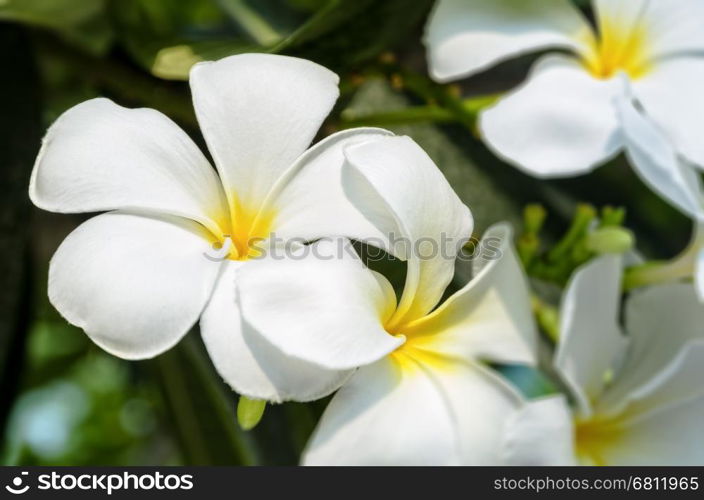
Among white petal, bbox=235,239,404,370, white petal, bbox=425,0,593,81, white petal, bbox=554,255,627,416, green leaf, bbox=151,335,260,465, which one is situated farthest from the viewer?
green leaf, bbox=151,335,260,465

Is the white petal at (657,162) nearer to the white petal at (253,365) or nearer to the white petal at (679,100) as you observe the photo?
the white petal at (679,100)

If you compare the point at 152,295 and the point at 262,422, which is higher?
the point at 152,295

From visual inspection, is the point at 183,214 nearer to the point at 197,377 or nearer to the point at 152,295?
the point at 152,295

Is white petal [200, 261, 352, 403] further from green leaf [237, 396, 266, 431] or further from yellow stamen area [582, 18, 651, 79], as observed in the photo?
yellow stamen area [582, 18, 651, 79]

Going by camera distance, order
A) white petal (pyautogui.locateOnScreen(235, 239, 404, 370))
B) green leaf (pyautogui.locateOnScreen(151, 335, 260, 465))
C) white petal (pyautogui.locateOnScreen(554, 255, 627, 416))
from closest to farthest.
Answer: white petal (pyautogui.locateOnScreen(235, 239, 404, 370)), white petal (pyautogui.locateOnScreen(554, 255, 627, 416)), green leaf (pyautogui.locateOnScreen(151, 335, 260, 465))

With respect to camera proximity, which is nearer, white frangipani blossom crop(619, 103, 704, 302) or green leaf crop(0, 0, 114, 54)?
white frangipani blossom crop(619, 103, 704, 302)

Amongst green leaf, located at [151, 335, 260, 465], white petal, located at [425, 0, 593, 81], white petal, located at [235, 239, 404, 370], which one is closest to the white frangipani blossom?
white petal, located at [425, 0, 593, 81]

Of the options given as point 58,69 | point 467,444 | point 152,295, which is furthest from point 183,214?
point 58,69
